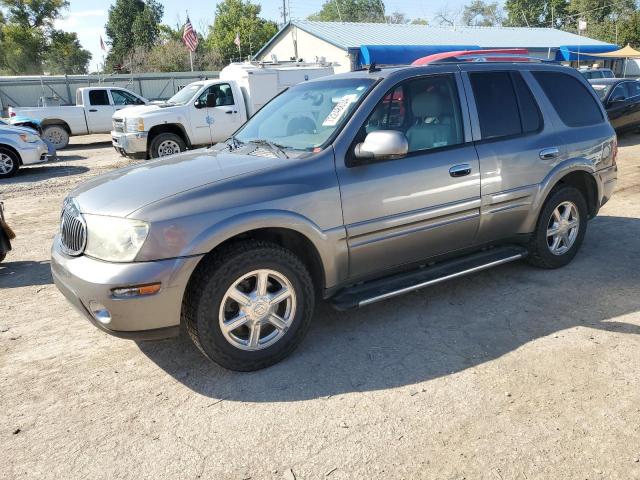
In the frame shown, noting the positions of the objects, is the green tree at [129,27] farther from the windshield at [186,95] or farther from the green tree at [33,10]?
the windshield at [186,95]

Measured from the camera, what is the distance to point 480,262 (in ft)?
14.2

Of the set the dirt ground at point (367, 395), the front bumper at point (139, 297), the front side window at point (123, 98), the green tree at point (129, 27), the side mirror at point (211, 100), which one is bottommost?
the dirt ground at point (367, 395)

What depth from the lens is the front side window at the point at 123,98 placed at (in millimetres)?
18188

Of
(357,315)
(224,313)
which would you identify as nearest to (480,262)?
(357,315)

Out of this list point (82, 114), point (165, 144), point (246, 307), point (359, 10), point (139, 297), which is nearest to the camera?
point (139, 297)

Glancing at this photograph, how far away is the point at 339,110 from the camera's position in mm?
3846

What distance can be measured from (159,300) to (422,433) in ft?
5.25

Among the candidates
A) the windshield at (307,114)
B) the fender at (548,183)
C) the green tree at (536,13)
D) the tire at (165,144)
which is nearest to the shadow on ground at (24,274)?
the windshield at (307,114)

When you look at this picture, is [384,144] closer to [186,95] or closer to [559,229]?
[559,229]

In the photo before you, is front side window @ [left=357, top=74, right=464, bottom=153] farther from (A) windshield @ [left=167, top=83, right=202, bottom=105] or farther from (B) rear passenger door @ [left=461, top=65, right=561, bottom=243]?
(A) windshield @ [left=167, top=83, right=202, bottom=105]

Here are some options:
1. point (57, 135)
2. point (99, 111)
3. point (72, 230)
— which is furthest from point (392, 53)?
point (72, 230)

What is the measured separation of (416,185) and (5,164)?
11.0 meters

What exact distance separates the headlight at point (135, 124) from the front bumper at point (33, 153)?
1.93 metres

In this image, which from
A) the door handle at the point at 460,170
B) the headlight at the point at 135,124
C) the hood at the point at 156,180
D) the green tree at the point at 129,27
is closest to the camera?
the hood at the point at 156,180
